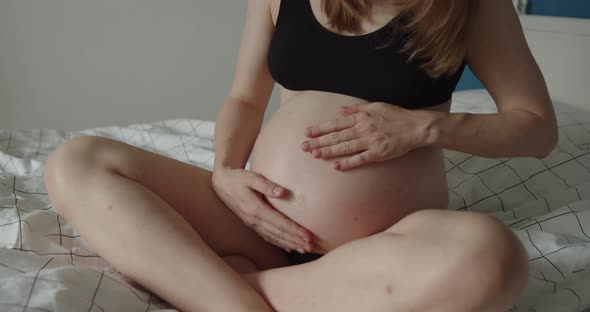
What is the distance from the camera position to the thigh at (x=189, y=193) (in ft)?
2.91

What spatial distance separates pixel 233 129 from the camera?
1.05 meters

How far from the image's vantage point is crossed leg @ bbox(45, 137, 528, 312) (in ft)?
2.10

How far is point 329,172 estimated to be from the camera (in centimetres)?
85

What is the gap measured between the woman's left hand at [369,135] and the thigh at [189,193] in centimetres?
18

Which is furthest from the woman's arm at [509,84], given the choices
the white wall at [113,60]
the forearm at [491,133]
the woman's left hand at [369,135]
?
the white wall at [113,60]

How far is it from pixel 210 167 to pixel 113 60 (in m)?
1.35

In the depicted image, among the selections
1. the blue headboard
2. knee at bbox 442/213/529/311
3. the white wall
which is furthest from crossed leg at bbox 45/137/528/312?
the white wall

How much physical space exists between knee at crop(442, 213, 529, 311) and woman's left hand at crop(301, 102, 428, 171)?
0.64 feet

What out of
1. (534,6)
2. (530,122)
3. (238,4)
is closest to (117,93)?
(238,4)

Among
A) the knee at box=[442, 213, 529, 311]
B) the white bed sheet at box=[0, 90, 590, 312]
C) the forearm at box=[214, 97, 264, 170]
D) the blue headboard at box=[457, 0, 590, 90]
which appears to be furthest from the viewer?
the blue headboard at box=[457, 0, 590, 90]

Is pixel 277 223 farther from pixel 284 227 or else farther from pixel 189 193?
pixel 189 193

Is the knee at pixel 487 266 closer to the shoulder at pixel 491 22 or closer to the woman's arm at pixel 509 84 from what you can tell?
the woman's arm at pixel 509 84

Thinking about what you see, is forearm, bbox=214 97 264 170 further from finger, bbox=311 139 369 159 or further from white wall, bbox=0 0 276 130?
white wall, bbox=0 0 276 130

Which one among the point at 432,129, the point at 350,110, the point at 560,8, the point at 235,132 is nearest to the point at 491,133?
the point at 432,129
